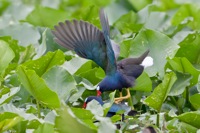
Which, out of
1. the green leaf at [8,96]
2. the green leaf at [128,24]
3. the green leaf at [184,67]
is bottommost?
the green leaf at [128,24]

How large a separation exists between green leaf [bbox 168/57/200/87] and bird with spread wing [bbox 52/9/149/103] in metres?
0.12

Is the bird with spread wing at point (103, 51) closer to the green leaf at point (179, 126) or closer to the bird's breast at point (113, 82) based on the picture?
the bird's breast at point (113, 82)

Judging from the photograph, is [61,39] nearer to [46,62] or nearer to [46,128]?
[46,62]

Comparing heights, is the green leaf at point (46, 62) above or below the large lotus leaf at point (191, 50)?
above

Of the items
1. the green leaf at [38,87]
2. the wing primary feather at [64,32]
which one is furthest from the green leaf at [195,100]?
the wing primary feather at [64,32]

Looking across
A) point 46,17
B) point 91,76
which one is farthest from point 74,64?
point 46,17

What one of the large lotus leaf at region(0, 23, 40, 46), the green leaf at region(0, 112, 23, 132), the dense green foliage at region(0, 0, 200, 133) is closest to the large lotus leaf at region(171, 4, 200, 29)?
the dense green foliage at region(0, 0, 200, 133)

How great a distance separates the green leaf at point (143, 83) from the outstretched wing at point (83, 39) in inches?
6.2

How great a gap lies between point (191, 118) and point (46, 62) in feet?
2.18

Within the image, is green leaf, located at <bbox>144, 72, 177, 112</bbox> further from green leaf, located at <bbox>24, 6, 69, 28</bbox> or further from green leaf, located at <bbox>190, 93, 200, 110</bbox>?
green leaf, located at <bbox>24, 6, 69, 28</bbox>

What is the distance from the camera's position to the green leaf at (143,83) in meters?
2.81

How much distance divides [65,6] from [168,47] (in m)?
2.58

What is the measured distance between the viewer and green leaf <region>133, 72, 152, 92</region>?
2.81 m

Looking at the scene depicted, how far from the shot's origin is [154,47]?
9.87 feet
